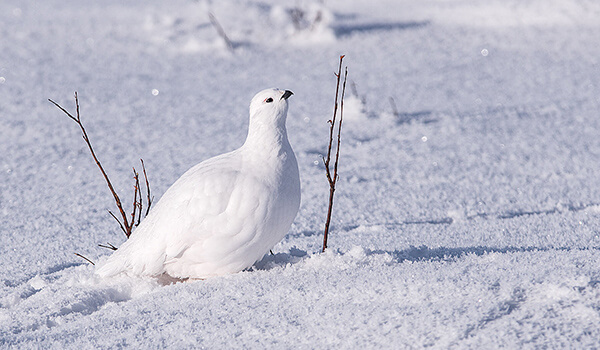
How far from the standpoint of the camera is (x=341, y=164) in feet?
14.9

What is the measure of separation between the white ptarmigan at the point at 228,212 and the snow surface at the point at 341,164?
0.10m

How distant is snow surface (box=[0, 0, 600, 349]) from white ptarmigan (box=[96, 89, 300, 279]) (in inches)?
3.8

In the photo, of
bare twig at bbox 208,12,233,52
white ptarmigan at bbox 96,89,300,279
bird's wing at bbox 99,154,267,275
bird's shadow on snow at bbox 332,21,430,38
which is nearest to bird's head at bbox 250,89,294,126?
white ptarmigan at bbox 96,89,300,279

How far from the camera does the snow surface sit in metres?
1.95

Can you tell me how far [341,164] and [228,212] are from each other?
234 centimetres

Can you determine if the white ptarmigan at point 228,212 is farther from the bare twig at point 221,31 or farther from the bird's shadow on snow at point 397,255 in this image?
the bare twig at point 221,31

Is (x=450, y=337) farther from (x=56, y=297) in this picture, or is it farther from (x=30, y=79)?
(x=30, y=79)

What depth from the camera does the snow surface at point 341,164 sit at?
1954mm

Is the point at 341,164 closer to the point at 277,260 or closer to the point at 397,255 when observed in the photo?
the point at 397,255

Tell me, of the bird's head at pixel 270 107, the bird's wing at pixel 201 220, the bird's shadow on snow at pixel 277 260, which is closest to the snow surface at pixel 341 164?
the bird's shadow on snow at pixel 277 260

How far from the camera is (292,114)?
18.3ft

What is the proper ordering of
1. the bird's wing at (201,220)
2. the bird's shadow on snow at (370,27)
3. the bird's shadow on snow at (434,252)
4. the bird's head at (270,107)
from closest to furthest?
the bird's wing at (201,220) → the bird's head at (270,107) → the bird's shadow on snow at (434,252) → the bird's shadow on snow at (370,27)

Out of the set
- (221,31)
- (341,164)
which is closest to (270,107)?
(341,164)

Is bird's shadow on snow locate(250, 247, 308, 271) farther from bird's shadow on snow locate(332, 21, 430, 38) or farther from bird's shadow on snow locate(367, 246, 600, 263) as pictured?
bird's shadow on snow locate(332, 21, 430, 38)
